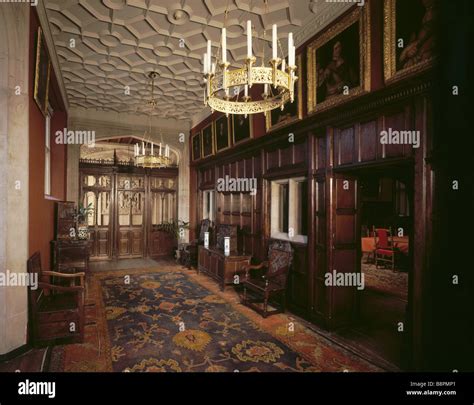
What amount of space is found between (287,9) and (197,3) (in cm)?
132

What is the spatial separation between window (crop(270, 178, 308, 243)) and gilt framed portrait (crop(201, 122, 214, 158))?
2954 mm

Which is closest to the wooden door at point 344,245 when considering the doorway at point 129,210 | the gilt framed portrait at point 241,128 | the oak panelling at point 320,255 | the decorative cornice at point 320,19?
the oak panelling at point 320,255

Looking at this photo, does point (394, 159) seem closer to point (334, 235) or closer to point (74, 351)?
point (334, 235)

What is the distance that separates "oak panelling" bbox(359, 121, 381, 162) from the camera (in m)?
3.55

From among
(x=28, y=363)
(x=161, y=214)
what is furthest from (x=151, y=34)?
(x=161, y=214)

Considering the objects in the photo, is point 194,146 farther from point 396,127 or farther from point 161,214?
point 396,127

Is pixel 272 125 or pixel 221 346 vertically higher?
pixel 272 125

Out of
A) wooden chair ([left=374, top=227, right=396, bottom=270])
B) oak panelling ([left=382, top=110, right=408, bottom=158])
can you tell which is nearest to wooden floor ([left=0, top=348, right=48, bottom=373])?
oak panelling ([left=382, top=110, right=408, bottom=158])

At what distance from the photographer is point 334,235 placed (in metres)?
4.15

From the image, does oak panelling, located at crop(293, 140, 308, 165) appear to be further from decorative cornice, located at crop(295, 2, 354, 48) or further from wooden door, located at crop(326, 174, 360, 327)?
decorative cornice, located at crop(295, 2, 354, 48)

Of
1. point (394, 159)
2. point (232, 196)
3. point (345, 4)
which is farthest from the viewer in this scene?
point (232, 196)

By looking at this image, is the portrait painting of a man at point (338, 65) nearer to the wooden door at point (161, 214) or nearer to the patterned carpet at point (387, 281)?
the patterned carpet at point (387, 281)
